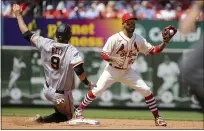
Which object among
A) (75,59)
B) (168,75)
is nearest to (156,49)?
(75,59)

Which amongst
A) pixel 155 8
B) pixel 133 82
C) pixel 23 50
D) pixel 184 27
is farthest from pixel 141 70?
pixel 184 27

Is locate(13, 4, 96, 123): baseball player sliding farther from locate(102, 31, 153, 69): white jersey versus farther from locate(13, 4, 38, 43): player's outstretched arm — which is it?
locate(102, 31, 153, 69): white jersey

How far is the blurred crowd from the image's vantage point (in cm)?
1669

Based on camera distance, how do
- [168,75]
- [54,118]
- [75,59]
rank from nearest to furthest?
[75,59]
[54,118]
[168,75]

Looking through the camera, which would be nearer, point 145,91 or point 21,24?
point 21,24

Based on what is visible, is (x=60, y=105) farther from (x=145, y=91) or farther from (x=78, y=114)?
(x=145, y=91)

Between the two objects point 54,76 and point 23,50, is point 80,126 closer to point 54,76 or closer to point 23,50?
point 54,76

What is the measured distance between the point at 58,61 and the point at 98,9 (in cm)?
850

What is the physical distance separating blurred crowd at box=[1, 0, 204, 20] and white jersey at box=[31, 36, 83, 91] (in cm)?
778

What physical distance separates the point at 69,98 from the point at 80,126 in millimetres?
Result: 501

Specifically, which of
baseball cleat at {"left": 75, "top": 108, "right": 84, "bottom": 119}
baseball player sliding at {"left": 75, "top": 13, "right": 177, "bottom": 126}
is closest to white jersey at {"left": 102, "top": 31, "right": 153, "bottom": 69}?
baseball player sliding at {"left": 75, "top": 13, "right": 177, "bottom": 126}

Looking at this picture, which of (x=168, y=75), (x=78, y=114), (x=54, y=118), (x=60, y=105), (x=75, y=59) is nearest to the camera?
(x=75, y=59)

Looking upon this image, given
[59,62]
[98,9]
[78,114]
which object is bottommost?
[78,114]

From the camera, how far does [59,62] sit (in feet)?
28.3
